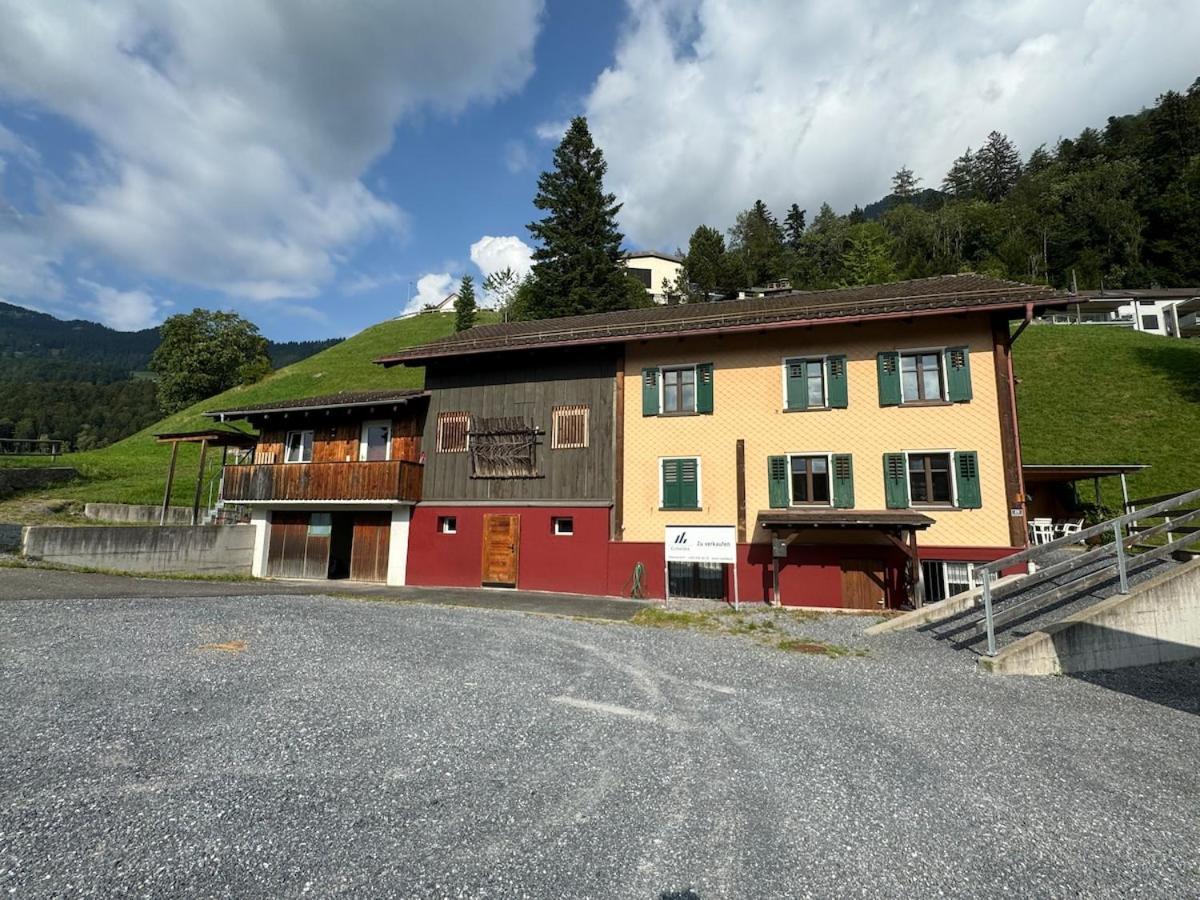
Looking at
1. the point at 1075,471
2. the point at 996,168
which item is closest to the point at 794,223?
the point at 996,168

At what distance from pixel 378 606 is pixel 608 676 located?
28.2ft

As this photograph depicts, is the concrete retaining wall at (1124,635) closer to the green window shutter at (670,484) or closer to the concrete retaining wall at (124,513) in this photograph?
the green window shutter at (670,484)

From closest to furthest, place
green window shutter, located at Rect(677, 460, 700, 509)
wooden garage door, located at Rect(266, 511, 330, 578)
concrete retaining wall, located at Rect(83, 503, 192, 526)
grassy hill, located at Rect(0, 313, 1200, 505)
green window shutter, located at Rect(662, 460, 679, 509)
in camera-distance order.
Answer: green window shutter, located at Rect(677, 460, 700, 509)
green window shutter, located at Rect(662, 460, 679, 509)
wooden garage door, located at Rect(266, 511, 330, 578)
concrete retaining wall, located at Rect(83, 503, 192, 526)
grassy hill, located at Rect(0, 313, 1200, 505)

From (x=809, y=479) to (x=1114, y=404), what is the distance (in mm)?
28566

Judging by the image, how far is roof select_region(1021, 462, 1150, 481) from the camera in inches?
787

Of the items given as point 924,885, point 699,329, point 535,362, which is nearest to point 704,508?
point 699,329

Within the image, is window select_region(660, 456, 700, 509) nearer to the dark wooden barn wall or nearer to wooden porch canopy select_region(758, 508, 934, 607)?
the dark wooden barn wall

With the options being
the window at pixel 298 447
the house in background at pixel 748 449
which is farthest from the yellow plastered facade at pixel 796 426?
the window at pixel 298 447

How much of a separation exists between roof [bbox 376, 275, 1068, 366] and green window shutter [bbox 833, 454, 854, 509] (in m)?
4.37

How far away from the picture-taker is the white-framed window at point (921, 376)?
1670cm

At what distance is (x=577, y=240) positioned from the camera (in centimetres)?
4888

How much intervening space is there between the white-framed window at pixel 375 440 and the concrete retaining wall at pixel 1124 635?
20077 millimetres

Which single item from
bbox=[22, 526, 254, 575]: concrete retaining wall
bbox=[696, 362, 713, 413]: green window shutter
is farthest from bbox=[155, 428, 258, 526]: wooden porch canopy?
bbox=[696, 362, 713, 413]: green window shutter

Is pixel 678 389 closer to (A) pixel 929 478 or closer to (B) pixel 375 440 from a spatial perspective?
(A) pixel 929 478
